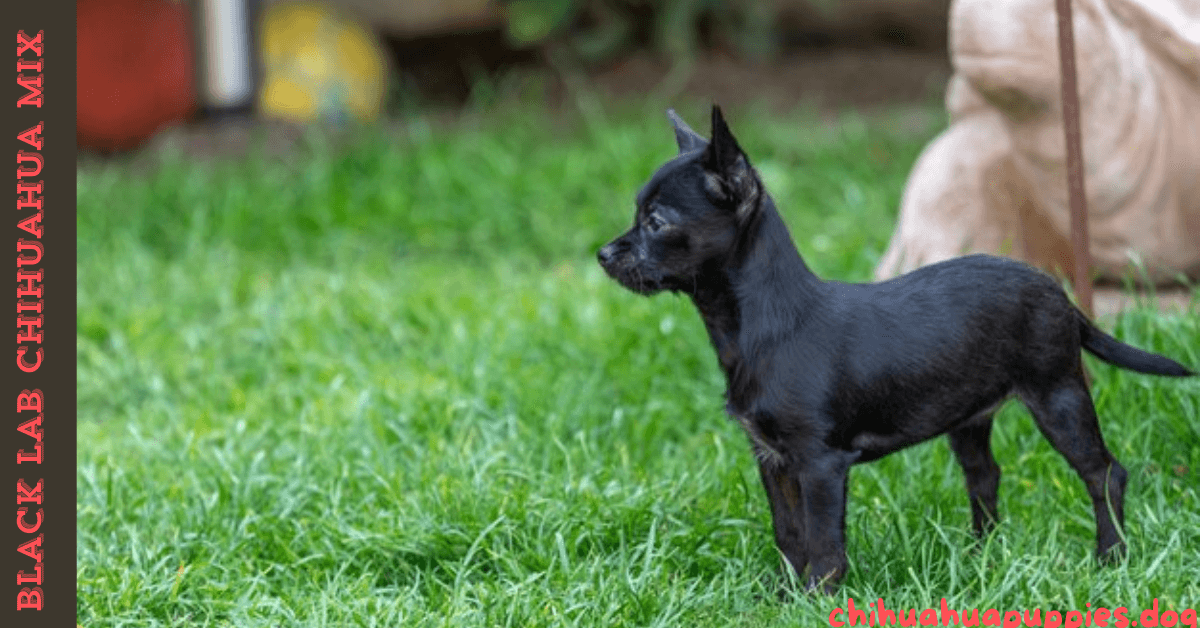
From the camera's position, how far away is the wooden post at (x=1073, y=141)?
425 centimetres

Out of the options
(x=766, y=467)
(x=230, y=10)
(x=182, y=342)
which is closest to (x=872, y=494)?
(x=766, y=467)

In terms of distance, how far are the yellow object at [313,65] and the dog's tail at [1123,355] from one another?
17.8 ft

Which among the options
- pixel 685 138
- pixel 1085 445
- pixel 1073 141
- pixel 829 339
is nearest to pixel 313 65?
pixel 1073 141

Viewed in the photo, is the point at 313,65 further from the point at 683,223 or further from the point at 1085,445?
the point at 1085,445

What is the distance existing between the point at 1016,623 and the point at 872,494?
0.83 m

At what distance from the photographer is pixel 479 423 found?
4.90 metres

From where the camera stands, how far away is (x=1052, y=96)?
15.8ft

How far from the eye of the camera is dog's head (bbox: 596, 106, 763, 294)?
3.37 metres

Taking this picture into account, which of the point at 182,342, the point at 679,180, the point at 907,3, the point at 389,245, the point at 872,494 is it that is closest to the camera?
the point at 679,180

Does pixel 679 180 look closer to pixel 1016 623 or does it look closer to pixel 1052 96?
pixel 1016 623

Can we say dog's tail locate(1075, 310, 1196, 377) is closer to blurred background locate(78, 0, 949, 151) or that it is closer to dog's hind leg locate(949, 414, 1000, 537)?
dog's hind leg locate(949, 414, 1000, 537)

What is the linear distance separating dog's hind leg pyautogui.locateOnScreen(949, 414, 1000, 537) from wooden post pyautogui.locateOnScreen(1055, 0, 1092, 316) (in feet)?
2.31

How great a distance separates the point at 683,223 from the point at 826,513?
2.17ft

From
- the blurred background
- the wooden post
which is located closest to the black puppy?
the wooden post
